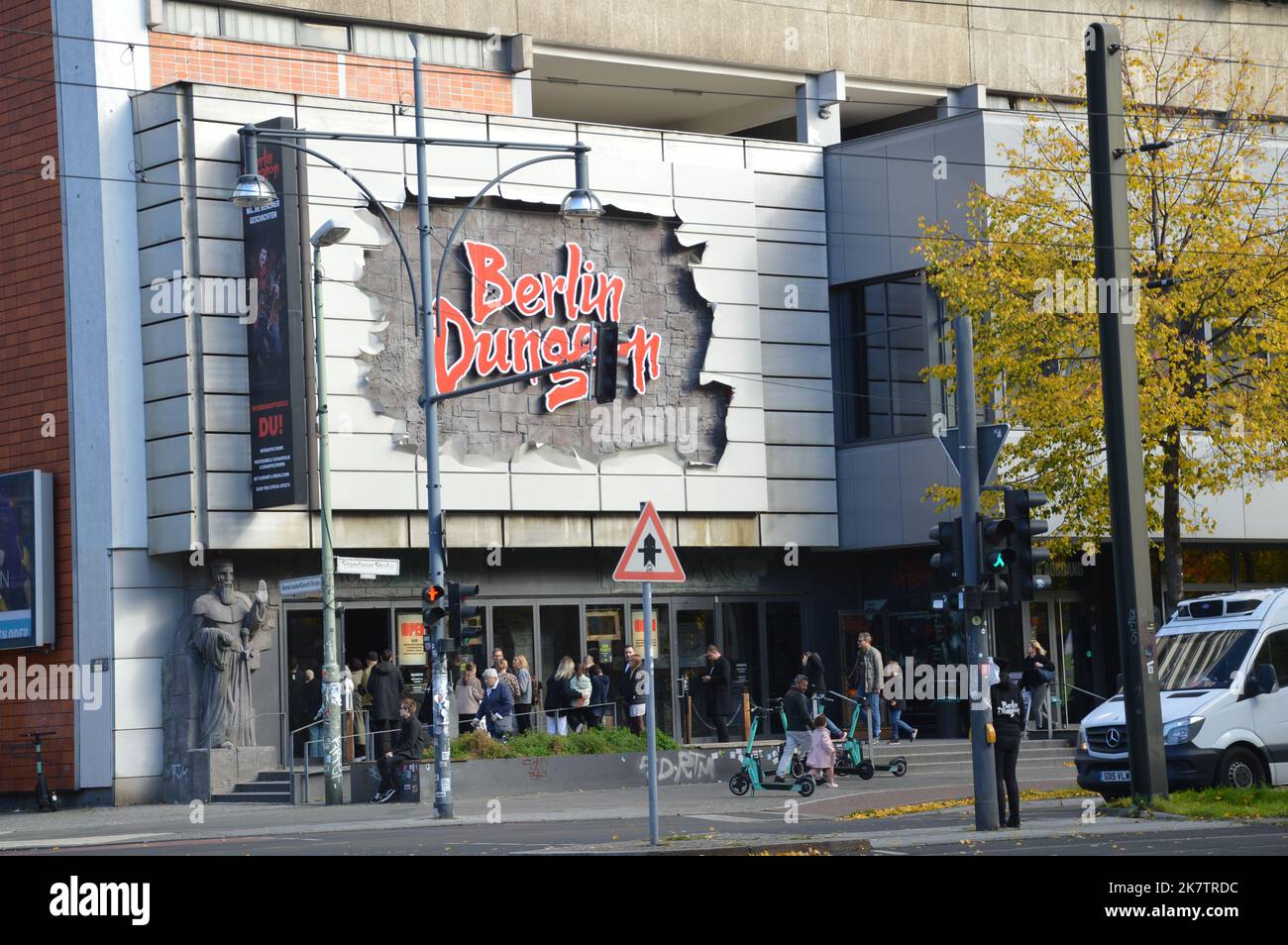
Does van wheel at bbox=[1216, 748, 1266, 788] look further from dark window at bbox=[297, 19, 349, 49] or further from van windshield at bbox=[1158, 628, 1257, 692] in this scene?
dark window at bbox=[297, 19, 349, 49]

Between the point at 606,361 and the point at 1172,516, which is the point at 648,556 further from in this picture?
the point at 1172,516

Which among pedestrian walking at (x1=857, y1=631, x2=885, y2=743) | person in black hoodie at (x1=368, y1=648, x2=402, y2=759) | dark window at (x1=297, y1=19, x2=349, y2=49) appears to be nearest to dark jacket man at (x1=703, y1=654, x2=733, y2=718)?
pedestrian walking at (x1=857, y1=631, x2=885, y2=743)

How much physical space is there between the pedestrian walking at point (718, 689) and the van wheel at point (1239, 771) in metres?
12.4

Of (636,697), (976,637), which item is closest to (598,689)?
(636,697)

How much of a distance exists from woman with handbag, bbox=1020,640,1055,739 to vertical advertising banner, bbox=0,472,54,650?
626 inches

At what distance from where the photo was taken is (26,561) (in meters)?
32.8

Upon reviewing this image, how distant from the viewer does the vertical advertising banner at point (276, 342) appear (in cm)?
3150

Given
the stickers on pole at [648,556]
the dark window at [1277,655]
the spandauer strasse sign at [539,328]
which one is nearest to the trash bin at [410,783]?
the spandauer strasse sign at [539,328]

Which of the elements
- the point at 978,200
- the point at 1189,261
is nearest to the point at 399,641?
the point at 978,200

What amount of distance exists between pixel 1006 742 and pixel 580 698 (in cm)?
1373

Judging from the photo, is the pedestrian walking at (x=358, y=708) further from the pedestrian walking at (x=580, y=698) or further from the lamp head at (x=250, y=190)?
the lamp head at (x=250, y=190)

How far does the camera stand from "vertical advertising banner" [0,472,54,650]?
32.4 m
